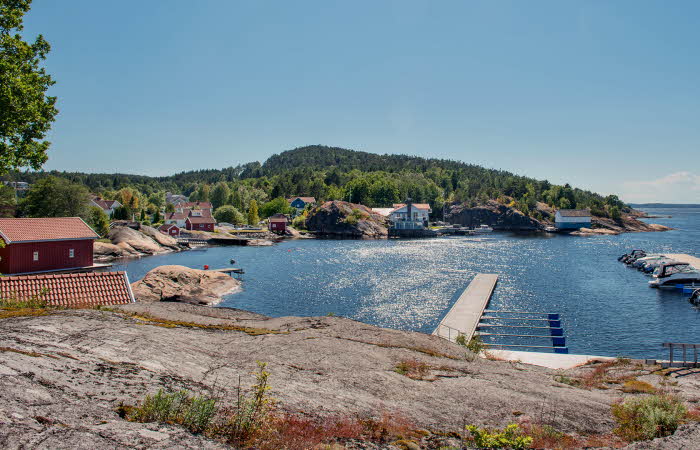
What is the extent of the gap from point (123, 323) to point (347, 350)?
6.81 metres

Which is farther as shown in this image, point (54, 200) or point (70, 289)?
point (54, 200)

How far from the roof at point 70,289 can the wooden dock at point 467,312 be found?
18806 mm

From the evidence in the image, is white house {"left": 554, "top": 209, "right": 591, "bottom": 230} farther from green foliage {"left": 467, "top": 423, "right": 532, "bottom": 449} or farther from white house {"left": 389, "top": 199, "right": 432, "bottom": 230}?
green foliage {"left": 467, "top": 423, "right": 532, "bottom": 449}

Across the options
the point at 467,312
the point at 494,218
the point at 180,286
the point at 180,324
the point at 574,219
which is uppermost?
the point at 574,219

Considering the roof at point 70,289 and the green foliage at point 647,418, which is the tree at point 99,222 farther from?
the green foliage at point 647,418

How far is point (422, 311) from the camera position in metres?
41.5

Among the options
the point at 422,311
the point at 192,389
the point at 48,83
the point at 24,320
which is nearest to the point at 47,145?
the point at 48,83

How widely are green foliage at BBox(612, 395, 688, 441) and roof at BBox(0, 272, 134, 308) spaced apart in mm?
19173

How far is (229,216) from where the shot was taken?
140500 millimetres

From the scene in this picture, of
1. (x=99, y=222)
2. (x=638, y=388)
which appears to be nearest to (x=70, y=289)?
(x=638, y=388)

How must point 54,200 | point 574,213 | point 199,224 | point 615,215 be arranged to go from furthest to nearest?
point 615,215 → point 574,213 → point 199,224 → point 54,200

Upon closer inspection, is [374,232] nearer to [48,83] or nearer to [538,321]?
[538,321]

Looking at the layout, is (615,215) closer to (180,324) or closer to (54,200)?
(54,200)

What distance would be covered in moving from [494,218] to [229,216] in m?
99.2
